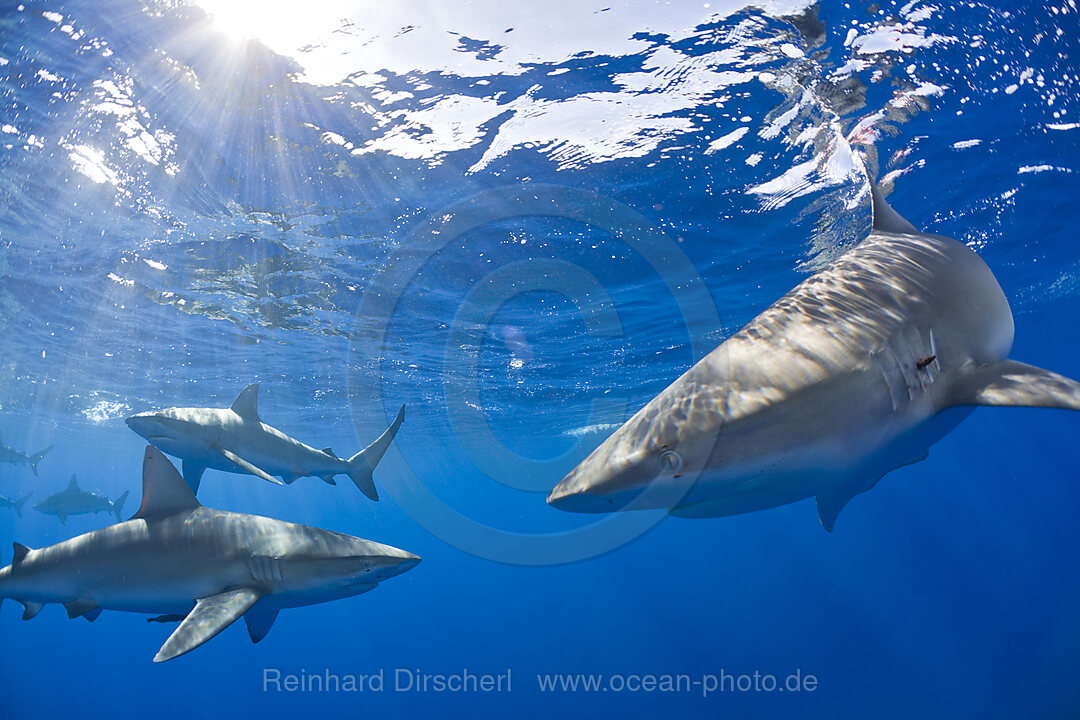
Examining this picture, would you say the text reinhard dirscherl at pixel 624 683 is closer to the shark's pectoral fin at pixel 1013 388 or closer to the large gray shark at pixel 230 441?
the large gray shark at pixel 230 441

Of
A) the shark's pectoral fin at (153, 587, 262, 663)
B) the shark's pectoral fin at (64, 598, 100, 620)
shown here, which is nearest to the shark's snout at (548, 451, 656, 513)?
the shark's pectoral fin at (153, 587, 262, 663)

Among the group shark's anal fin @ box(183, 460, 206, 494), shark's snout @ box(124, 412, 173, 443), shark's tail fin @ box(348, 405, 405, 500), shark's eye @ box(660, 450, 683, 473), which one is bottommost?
shark's tail fin @ box(348, 405, 405, 500)

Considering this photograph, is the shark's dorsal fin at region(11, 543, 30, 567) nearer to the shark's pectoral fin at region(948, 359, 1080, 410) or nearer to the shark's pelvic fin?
the shark's pelvic fin

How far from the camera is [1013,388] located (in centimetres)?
228

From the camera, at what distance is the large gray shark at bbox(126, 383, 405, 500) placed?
24.1 feet

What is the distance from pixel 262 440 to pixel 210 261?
6.92 meters

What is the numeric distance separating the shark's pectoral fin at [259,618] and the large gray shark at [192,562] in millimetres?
38

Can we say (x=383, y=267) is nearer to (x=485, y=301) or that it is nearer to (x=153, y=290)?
(x=485, y=301)

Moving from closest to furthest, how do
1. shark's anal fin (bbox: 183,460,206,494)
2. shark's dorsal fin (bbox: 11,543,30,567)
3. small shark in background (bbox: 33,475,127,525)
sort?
shark's dorsal fin (bbox: 11,543,30,567) < shark's anal fin (bbox: 183,460,206,494) < small shark in background (bbox: 33,475,127,525)

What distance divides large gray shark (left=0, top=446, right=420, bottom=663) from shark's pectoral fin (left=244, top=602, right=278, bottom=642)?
1.5 inches

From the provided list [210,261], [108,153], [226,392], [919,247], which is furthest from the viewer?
[226,392]

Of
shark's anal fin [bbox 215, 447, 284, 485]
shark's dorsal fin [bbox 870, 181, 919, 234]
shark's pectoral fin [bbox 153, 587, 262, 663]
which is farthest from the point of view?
shark's anal fin [bbox 215, 447, 284, 485]

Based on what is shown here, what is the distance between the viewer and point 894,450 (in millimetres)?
2779

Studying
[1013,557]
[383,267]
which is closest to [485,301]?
[383,267]
